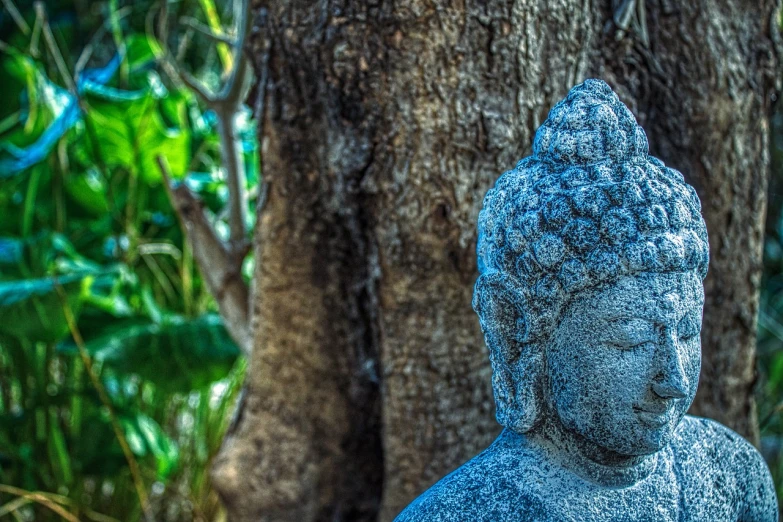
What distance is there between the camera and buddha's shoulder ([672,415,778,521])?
1.11m

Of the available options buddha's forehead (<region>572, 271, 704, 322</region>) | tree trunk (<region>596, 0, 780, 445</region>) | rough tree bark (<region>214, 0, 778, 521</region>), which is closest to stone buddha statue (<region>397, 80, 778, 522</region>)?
buddha's forehead (<region>572, 271, 704, 322</region>)

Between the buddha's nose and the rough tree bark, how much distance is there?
2.19 ft

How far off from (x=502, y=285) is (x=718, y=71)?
107 cm

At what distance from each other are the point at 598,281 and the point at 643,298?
0.05 meters

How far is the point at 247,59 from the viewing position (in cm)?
187

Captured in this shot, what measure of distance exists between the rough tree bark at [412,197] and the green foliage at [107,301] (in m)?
0.36

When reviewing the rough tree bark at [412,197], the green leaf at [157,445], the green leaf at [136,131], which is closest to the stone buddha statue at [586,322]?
the rough tree bark at [412,197]

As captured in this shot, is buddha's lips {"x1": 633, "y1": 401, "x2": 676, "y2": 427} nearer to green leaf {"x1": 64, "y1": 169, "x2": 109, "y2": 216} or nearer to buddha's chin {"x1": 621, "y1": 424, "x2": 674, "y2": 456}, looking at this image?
buddha's chin {"x1": 621, "y1": 424, "x2": 674, "y2": 456}

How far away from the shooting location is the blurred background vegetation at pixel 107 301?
213 centimetres

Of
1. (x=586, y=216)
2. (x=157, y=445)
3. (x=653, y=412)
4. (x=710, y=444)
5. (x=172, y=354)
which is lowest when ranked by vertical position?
(x=157, y=445)

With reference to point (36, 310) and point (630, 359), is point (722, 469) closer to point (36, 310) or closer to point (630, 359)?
point (630, 359)

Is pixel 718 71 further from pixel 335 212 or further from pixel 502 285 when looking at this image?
pixel 502 285

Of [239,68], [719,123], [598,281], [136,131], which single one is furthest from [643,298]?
[136,131]

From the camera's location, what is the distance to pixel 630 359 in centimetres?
94
